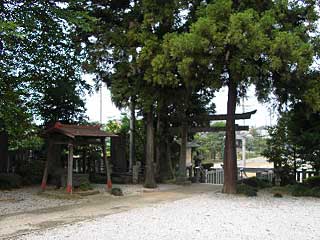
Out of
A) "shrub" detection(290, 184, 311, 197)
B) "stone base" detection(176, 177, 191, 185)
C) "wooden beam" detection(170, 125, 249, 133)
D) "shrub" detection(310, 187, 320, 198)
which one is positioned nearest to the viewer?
"shrub" detection(310, 187, 320, 198)

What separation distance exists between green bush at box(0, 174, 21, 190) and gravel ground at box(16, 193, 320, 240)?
616cm

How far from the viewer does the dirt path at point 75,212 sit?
8.04 metres

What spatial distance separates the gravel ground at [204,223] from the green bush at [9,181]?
616 cm

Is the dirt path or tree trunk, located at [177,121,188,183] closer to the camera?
the dirt path

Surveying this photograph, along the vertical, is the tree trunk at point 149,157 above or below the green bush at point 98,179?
above

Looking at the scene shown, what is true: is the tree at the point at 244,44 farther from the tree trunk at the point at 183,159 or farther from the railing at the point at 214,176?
the railing at the point at 214,176

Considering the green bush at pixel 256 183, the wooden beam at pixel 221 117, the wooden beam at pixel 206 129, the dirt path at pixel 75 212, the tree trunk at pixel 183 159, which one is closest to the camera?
the dirt path at pixel 75 212

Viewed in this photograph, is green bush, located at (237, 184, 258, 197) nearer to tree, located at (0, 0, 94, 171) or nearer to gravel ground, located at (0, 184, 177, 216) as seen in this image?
gravel ground, located at (0, 184, 177, 216)

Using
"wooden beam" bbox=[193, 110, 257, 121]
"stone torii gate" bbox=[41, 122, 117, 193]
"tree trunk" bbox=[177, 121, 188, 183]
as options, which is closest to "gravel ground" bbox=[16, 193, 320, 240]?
"stone torii gate" bbox=[41, 122, 117, 193]

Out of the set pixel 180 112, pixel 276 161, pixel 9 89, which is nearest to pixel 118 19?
pixel 180 112

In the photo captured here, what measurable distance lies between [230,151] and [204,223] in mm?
5853

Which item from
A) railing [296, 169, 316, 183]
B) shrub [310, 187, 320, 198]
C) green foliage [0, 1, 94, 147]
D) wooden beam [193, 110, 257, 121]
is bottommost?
shrub [310, 187, 320, 198]

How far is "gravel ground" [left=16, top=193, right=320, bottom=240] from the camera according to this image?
7305mm

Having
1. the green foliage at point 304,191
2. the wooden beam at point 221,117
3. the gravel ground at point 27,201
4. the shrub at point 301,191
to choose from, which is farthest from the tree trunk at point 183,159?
the shrub at point 301,191
